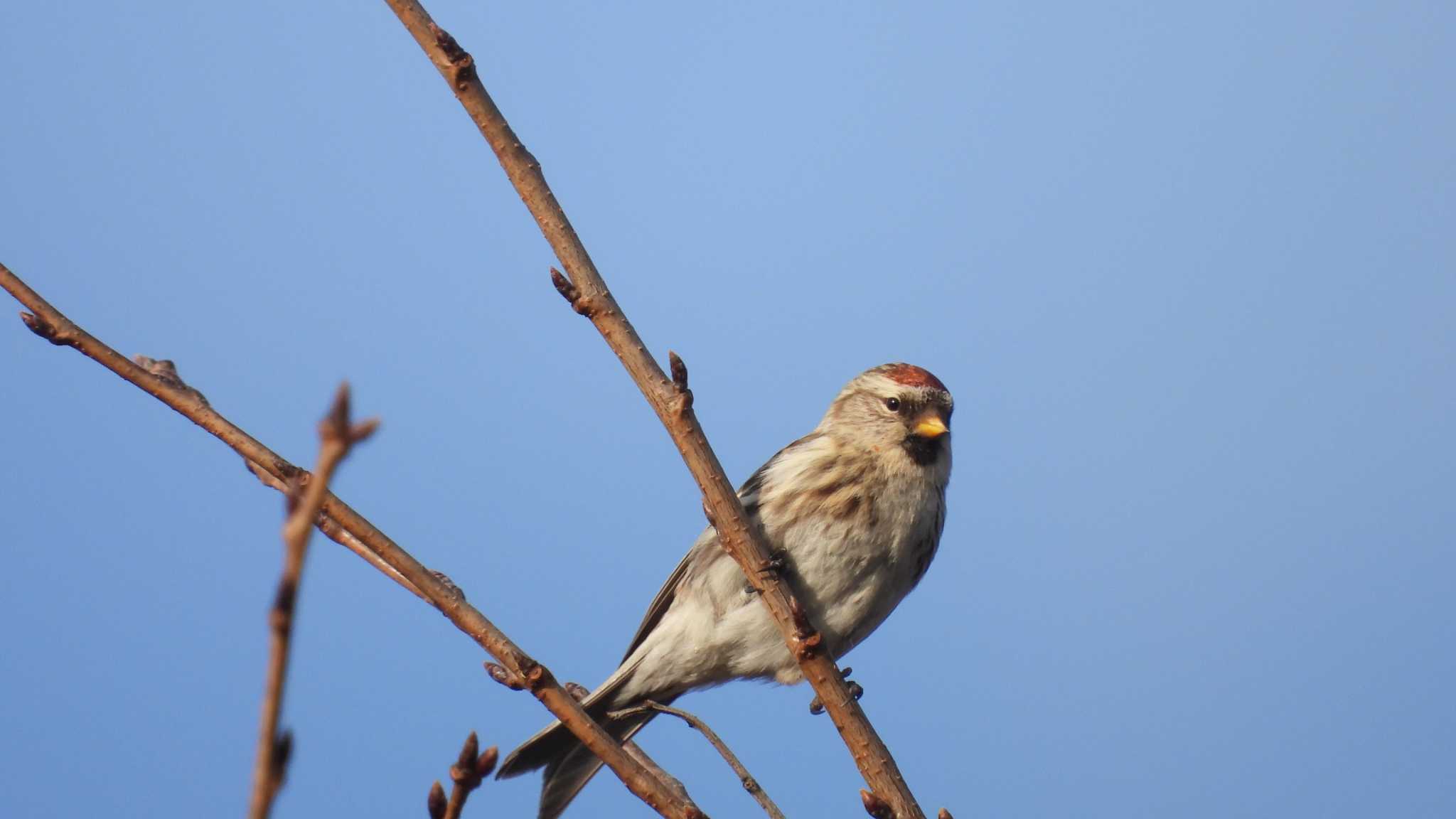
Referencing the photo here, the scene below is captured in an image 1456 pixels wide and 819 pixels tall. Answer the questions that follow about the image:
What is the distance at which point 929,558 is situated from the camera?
3.97 metres

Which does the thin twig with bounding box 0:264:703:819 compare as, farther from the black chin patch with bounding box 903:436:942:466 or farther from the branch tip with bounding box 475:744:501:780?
the black chin patch with bounding box 903:436:942:466

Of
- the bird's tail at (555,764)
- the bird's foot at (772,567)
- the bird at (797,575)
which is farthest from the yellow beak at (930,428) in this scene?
the bird's foot at (772,567)

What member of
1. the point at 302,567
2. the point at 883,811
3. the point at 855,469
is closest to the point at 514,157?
the point at 883,811

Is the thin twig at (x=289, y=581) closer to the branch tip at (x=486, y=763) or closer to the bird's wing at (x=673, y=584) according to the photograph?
the branch tip at (x=486, y=763)

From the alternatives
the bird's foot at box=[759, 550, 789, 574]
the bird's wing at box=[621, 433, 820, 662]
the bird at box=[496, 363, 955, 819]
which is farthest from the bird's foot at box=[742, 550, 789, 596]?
the bird's wing at box=[621, 433, 820, 662]

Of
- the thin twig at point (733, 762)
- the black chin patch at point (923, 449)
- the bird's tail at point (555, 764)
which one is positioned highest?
the black chin patch at point (923, 449)

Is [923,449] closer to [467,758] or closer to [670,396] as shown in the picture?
[670,396]

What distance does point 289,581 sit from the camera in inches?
30.5

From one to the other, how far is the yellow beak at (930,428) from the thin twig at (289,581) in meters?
3.26

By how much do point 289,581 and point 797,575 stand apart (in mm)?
2922

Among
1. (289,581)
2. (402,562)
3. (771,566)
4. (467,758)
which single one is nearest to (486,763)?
(467,758)

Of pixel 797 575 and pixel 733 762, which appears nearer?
pixel 733 762

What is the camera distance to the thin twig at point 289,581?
0.72 m

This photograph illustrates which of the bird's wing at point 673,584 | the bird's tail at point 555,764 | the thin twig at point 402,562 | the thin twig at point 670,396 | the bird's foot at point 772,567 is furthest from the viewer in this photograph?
the bird's wing at point 673,584
